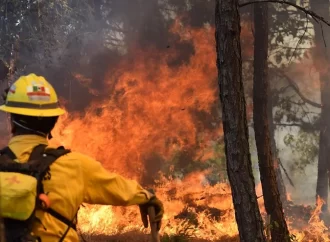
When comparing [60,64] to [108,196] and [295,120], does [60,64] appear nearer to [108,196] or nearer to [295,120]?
[295,120]

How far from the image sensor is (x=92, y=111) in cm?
1423

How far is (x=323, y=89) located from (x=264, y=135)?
29.8ft

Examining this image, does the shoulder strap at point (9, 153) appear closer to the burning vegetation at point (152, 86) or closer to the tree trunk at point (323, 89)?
the burning vegetation at point (152, 86)

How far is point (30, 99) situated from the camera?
104 inches

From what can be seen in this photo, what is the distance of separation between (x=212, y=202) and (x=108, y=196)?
37.8 feet

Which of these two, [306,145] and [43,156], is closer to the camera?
[43,156]

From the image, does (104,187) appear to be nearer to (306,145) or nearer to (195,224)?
(195,224)

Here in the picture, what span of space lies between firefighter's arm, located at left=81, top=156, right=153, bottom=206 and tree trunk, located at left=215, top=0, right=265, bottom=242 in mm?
3254

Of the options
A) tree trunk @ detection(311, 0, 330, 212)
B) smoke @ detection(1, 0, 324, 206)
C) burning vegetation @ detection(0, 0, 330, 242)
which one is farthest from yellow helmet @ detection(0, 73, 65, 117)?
tree trunk @ detection(311, 0, 330, 212)

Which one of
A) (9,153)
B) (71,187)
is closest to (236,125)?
(71,187)

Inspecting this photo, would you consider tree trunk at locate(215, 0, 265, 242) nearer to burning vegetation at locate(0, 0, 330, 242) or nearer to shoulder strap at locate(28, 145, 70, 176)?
shoulder strap at locate(28, 145, 70, 176)

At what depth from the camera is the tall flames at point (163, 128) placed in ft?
43.2

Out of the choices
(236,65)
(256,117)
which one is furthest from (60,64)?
(236,65)

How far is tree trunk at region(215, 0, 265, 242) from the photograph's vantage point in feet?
19.1
